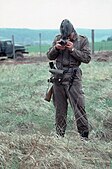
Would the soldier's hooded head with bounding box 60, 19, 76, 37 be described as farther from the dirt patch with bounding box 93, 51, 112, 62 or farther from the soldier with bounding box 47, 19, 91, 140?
the dirt patch with bounding box 93, 51, 112, 62

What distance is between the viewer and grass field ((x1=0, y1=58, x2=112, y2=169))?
13.7 ft

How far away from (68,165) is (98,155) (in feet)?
2.00

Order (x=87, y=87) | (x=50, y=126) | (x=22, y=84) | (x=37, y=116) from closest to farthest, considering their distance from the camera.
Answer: (x=50, y=126) < (x=37, y=116) < (x=87, y=87) < (x=22, y=84)

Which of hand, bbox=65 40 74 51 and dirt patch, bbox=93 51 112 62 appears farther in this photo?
dirt patch, bbox=93 51 112 62

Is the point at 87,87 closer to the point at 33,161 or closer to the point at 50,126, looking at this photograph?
the point at 50,126

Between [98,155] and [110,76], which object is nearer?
[98,155]

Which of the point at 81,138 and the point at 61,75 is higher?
the point at 61,75

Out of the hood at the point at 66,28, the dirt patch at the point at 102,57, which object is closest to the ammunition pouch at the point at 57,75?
the hood at the point at 66,28

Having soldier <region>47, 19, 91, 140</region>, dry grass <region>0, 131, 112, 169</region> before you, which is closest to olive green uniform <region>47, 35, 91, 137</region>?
soldier <region>47, 19, 91, 140</region>

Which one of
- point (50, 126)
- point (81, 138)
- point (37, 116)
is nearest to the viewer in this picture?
point (81, 138)

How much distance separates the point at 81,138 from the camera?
513cm

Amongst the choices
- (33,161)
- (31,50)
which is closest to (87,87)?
(33,161)

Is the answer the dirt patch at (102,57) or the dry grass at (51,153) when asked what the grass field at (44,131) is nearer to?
the dry grass at (51,153)

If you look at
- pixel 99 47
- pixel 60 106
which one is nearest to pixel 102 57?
pixel 99 47
